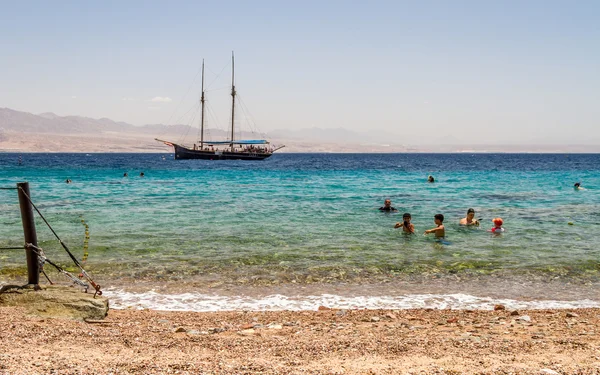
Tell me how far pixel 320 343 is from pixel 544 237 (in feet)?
42.5

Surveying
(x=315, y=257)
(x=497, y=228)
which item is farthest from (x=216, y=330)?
(x=497, y=228)

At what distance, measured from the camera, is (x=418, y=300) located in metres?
9.99

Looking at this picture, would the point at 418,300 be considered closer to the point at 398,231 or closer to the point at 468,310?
the point at 468,310

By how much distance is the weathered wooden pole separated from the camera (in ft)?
28.3

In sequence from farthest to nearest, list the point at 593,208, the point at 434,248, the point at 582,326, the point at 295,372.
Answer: the point at 593,208 < the point at 434,248 < the point at 582,326 < the point at 295,372

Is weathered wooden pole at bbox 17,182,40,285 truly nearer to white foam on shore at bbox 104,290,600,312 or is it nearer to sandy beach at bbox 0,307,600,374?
sandy beach at bbox 0,307,600,374

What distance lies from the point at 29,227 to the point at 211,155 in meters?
112

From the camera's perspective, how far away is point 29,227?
8.82m

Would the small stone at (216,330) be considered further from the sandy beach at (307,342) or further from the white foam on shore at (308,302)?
the white foam on shore at (308,302)

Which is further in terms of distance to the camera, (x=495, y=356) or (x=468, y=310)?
(x=468, y=310)

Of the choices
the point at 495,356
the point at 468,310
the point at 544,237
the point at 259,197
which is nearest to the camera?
the point at 495,356

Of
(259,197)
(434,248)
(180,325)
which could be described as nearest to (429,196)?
(259,197)

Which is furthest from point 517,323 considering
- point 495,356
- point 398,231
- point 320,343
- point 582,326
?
point 398,231

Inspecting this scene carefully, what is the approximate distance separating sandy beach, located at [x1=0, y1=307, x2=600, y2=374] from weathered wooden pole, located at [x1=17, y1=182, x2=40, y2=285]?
85cm
